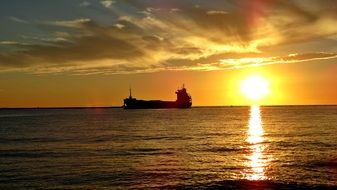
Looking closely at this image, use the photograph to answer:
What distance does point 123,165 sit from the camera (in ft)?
145

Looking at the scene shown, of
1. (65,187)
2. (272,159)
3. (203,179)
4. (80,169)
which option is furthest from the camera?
(272,159)

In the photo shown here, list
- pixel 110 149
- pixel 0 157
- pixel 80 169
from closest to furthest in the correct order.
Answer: pixel 80 169
pixel 0 157
pixel 110 149

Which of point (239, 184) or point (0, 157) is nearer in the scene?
point (239, 184)

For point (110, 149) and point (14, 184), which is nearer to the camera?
point (14, 184)

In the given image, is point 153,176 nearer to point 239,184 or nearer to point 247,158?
point 239,184

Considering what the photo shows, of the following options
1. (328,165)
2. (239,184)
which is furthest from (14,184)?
(328,165)

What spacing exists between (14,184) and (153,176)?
11.5 metres

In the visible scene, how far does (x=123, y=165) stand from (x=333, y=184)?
811 inches

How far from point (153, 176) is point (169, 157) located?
1296 cm

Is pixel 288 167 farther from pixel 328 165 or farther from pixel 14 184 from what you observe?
pixel 14 184

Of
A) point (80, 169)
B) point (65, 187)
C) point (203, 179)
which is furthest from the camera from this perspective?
point (80, 169)

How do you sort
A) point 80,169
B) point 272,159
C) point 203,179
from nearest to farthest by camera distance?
point 203,179, point 80,169, point 272,159

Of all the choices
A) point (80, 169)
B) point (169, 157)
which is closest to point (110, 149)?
point (169, 157)

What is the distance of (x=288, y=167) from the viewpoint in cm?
4216
